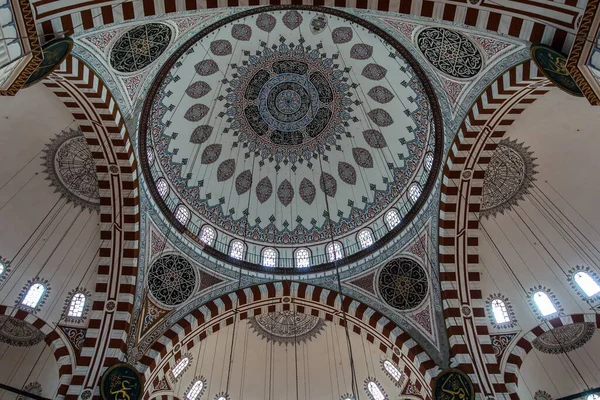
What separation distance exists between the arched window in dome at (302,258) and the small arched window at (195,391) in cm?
451

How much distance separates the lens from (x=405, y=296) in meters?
9.99

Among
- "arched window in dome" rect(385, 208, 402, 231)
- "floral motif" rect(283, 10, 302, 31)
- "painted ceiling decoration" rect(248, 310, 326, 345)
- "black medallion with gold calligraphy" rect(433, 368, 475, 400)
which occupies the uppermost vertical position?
"floral motif" rect(283, 10, 302, 31)

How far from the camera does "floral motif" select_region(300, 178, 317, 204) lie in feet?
41.0

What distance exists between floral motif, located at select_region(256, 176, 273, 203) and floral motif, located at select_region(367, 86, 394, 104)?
3.89 meters

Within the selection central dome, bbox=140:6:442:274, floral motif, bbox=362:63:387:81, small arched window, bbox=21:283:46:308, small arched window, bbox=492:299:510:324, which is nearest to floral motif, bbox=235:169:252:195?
central dome, bbox=140:6:442:274

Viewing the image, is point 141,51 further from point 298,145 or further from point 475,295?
point 475,295

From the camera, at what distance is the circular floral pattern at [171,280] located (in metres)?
9.70

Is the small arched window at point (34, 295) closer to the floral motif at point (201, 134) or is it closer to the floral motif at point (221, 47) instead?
the floral motif at point (201, 134)

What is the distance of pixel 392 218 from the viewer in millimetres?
11094

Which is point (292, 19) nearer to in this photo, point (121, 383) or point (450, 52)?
point (450, 52)

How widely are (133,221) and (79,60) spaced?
3742mm

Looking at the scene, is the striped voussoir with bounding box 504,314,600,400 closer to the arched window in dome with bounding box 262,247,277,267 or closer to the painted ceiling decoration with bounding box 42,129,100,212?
the arched window in dome with bounding box 262,247,277,267

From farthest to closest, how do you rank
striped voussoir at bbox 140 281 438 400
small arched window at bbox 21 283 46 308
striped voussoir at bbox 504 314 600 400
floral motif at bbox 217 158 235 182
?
floral motif at bbox 217 158 235 182, striped voussoir at bbox 140 281 438 400, small arched window at bbox 21 283 46 308, striped voussoir at bbox 504 314 600 400

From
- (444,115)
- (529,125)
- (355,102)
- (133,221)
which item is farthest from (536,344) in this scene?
(133,221)
